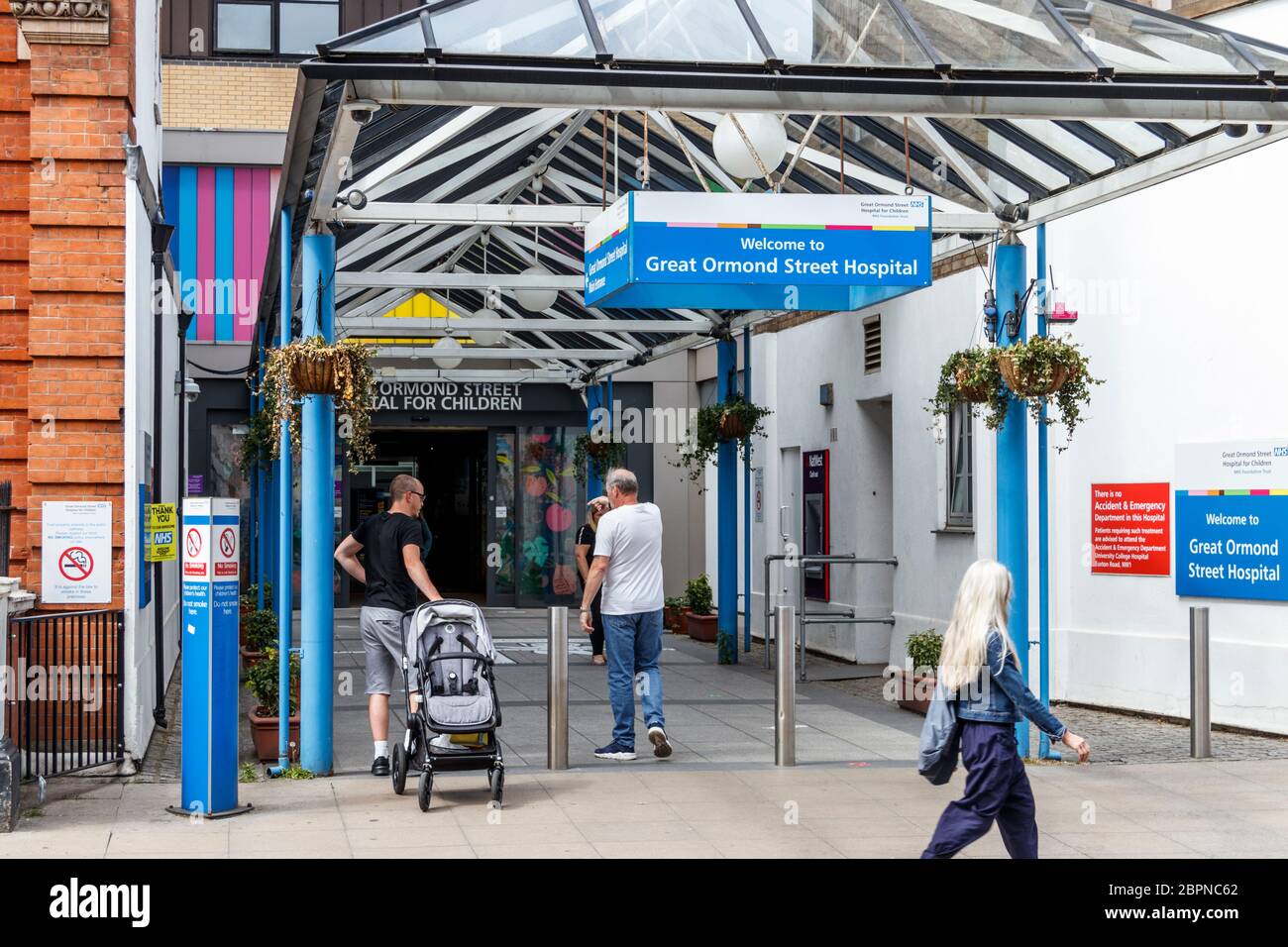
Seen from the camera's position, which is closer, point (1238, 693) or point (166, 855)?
point (166, 855)

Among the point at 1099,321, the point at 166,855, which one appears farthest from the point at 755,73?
the point at 1099,321

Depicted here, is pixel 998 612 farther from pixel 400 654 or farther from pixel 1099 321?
pixel 1099 321

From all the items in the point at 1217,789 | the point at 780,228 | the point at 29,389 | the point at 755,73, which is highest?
the point at 755,73

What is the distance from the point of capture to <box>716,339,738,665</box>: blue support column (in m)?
16.0

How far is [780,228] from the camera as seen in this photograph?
8.62 metres

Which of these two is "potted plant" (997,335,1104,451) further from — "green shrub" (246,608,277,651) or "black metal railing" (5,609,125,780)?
"green shrub" (246,608,277,651)

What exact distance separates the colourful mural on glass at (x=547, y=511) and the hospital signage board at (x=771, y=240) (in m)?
15.7

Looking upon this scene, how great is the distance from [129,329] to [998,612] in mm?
5895

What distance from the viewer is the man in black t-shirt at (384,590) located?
9328 mm

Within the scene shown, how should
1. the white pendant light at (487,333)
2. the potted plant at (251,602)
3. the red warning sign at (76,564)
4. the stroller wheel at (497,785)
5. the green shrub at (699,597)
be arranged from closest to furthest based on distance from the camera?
1. the stroller wheel at (497,785)
2. the red warning sign at (76,564)
3. the potted plant at (251,602)
4. the white pendant light at (487,333)
5. the green shrub at (699,597)

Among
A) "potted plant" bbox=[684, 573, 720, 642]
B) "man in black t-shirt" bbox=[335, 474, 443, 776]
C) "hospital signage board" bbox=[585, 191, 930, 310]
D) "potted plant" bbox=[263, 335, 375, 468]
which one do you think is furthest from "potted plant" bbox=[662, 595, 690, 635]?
"hospital signage board" bbox=[585, 191, 930, 310]

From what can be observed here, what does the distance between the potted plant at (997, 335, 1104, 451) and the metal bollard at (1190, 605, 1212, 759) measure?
64.7 inches

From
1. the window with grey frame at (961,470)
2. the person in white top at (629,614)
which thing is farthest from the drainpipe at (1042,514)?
the window with grey frame at (961,470)

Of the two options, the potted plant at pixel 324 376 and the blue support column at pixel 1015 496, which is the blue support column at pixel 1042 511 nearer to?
the blue support column at pixel 1015 496
